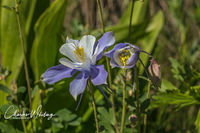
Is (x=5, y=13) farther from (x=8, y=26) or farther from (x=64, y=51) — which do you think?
(x=64, y=51)

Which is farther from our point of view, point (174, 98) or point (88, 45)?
point (174, 98)

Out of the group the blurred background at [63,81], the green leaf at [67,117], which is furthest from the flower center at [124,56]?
the green leaf at [67,117]

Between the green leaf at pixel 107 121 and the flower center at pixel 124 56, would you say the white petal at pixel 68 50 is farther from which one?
the green leaf at pixel 107 121

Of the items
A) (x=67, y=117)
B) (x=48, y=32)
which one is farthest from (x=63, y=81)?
(x=48, y=32)

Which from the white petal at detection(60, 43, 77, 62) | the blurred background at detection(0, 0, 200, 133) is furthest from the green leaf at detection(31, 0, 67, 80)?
the white petal at detection(60, 43, 77, 62)

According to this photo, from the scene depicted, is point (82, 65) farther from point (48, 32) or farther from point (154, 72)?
point (48, 32)

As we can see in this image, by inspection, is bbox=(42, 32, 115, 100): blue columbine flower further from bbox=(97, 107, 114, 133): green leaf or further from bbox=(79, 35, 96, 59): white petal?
bbox=(97, 107, 114, 133): green leaf

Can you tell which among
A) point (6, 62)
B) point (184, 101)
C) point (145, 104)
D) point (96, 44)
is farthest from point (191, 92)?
point (6, 62)
